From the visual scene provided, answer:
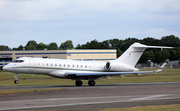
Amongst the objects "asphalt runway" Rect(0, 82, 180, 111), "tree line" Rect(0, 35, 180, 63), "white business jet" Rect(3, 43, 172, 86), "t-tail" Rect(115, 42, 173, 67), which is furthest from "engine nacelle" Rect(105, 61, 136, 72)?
"tree line" Rect(0, 35, 180, 63)

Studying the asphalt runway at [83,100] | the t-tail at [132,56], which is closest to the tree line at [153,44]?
the t-tail at [132,56]

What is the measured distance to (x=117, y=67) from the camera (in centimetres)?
3878

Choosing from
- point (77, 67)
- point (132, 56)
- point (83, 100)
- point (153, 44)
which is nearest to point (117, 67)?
point (132, 56)

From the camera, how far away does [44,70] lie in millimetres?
35344

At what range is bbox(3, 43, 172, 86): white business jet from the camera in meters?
35.2

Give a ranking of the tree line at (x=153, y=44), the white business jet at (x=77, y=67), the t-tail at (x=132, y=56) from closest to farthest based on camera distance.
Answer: the white business jet at (x=77, y=67)
the t-tail at (x=132, y=56)
the tree line at (x=153, y=44)

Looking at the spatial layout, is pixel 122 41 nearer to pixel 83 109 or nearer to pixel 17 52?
pixel 17 52

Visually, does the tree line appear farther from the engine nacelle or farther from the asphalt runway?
the asphalt runway

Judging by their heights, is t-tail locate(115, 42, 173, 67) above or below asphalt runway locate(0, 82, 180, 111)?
above

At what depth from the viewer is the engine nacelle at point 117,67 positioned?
126 feet

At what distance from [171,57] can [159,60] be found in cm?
840

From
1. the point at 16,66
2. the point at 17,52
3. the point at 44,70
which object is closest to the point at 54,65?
the point at 44,70

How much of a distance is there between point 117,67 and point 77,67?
5.58 metres

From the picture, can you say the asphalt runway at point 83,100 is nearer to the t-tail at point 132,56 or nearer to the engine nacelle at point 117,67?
the engine nacelle at point 117,67
